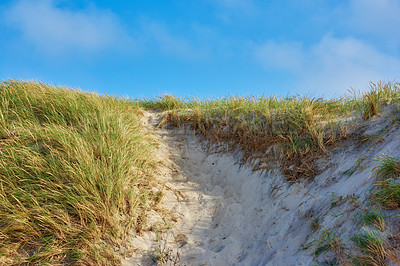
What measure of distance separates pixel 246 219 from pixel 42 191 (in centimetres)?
293

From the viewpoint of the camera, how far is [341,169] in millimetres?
4184

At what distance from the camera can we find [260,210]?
14.6 feet

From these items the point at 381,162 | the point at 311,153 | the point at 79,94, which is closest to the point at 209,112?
the point at 311,153

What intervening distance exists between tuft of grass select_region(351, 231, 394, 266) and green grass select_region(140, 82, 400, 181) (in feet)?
5.53

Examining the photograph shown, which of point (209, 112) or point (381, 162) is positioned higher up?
point (209, 112)

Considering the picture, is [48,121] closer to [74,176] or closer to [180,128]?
[74,176]

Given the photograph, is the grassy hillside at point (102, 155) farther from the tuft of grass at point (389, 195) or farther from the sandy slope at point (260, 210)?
the sandy slope at point (260, 210)

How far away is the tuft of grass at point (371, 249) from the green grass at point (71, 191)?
272 centimetres

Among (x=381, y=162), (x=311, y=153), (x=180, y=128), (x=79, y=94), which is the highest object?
(x=79, y=94)

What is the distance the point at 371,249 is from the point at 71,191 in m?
3.57

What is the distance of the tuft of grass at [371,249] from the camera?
2.56 meters

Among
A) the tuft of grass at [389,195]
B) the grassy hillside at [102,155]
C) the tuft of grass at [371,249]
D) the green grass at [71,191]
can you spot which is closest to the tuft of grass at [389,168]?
the grassy hillside at [102,155]

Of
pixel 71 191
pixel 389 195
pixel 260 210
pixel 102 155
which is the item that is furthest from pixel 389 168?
pixel 71 191

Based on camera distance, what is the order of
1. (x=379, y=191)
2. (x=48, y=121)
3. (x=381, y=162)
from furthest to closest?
(x=48, y=121) → (x=381, y=162) → (x=379, y=191)
